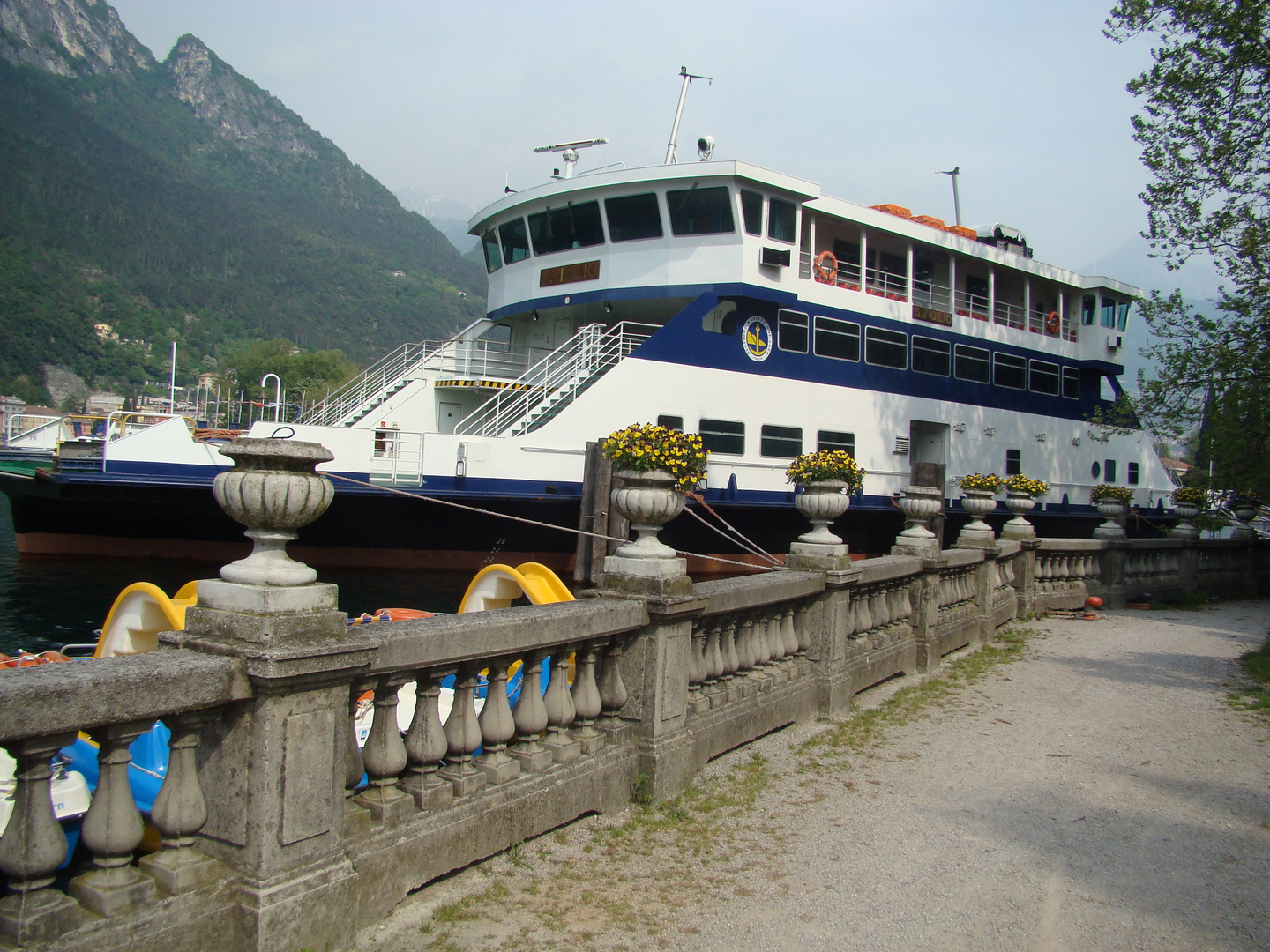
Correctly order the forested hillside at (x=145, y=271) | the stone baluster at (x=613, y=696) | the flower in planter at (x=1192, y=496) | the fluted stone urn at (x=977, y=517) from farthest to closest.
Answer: the forested hillside at (x=145, y=271) < the flower in planter at (x=1192, y=496) < the fluted stone urn at (x=977, y=517) < the stone baluster at (x=613, y=696)

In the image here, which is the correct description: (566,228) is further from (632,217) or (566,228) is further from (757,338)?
(757,338)

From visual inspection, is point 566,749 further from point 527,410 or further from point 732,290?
point 732,290

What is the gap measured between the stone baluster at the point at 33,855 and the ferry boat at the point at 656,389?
1181 centimetres

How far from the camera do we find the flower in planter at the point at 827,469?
7.31m

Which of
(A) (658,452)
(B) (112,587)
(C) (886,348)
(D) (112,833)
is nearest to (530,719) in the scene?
(A) (658,452)

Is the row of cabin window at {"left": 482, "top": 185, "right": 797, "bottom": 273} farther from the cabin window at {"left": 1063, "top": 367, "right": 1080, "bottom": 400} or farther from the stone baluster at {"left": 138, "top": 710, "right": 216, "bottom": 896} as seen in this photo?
the stone baluster at {"left": 138, "top": 710, "right": 216, "bottom": 896}

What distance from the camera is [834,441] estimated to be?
2000 cm

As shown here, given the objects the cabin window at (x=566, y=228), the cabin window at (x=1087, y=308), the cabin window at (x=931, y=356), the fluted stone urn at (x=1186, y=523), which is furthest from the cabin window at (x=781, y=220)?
the cabin window at (x=1087, y=308)

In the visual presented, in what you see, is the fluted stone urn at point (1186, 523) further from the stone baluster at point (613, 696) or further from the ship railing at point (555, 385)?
the stone baluster at point (613, 696)

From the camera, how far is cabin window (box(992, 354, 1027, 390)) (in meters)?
24.1

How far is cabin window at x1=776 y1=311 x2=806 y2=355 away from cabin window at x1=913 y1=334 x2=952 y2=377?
12.5 ft

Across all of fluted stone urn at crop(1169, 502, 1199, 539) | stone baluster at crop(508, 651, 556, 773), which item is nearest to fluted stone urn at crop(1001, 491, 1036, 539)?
fluted stone urn at crop(1169, 502, 1199, 539)

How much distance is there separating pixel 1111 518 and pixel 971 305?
9.90m

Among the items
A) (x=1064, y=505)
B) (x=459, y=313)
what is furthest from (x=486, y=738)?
(x=459, y=313)
